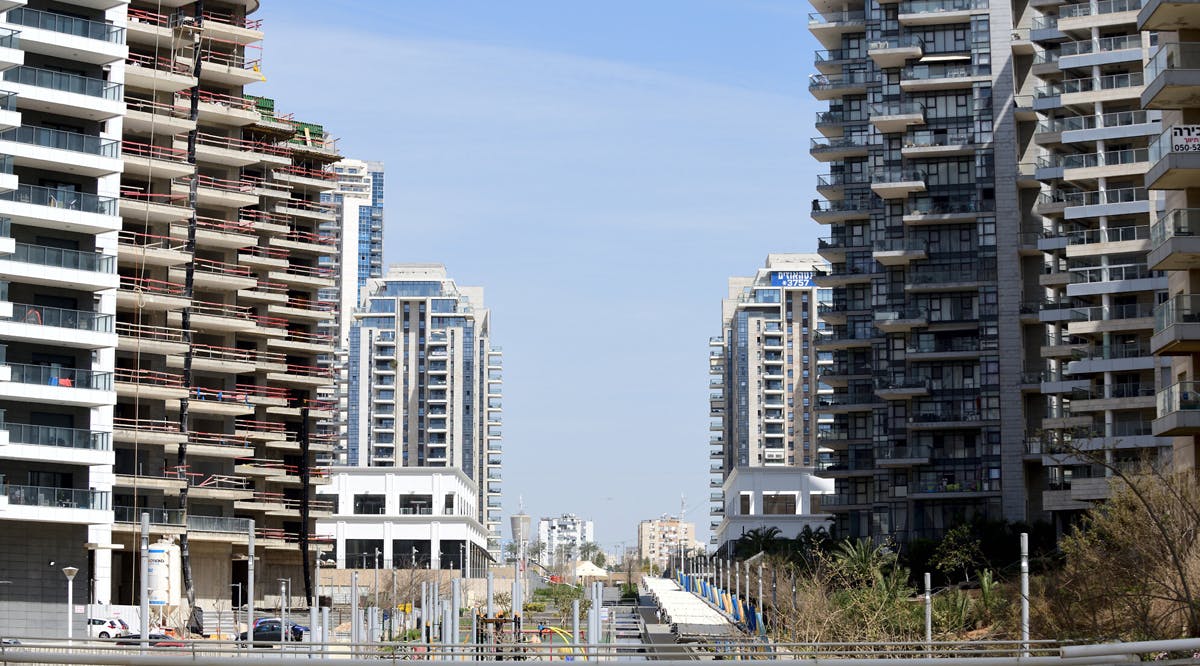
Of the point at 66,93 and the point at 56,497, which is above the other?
the point at 66,93

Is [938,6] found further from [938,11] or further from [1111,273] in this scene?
[1111,273]

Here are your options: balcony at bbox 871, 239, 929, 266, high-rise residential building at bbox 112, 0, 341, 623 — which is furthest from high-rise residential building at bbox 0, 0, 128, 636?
balcony at bbox 871, 239, 929, 266

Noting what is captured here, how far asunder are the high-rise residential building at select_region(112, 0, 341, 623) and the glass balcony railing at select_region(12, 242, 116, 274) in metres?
8.47

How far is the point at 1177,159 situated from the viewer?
195ft

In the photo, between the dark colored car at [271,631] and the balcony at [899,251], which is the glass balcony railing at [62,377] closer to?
the dark colored car at [271,631]

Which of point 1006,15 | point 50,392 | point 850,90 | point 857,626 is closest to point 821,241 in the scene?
point 850,90

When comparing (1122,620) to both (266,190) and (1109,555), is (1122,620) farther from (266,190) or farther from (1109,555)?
(266,190)

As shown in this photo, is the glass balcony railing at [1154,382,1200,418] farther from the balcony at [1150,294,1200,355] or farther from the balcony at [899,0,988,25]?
the balcony at [899,0,988,25]

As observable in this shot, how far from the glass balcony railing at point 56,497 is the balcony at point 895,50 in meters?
61.2

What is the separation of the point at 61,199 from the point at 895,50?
5842cm

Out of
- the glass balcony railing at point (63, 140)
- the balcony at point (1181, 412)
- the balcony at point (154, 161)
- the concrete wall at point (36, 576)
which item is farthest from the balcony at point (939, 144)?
the concrete wall at point (36, 576)

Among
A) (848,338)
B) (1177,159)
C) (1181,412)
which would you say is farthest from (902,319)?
(1177,159)

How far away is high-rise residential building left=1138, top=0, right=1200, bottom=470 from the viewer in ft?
196

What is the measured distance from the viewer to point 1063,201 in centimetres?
10412
